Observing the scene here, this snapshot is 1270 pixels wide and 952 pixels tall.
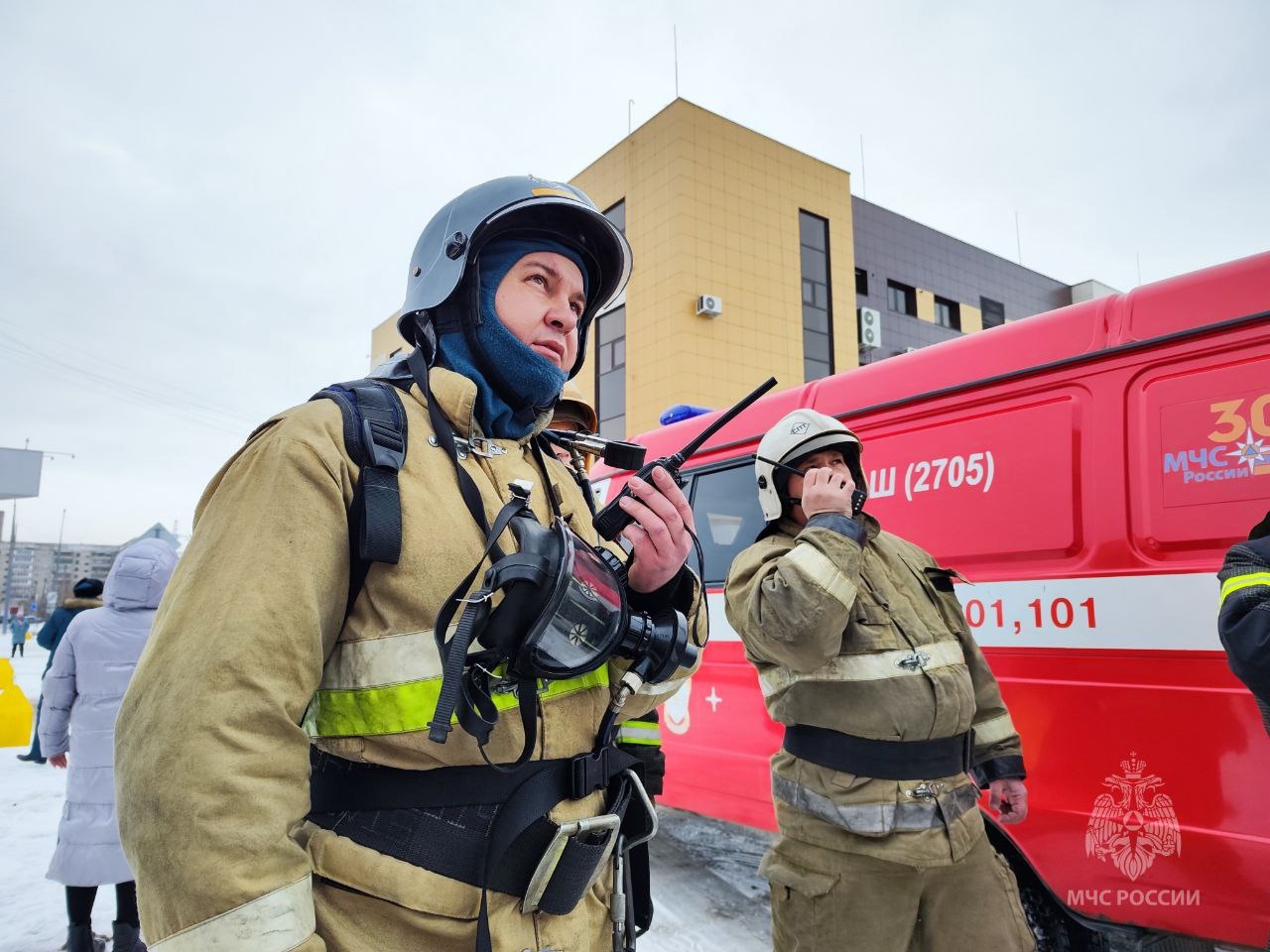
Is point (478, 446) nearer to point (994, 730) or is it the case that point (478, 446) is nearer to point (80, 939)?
point (994, 730)

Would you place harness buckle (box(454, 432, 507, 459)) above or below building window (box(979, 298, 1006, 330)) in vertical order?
below

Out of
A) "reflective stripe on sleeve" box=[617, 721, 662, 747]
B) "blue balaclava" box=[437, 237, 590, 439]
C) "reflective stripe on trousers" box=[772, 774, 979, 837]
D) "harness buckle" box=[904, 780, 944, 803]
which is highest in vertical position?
"blue balaclava" box=[437, 237, 590, 439]

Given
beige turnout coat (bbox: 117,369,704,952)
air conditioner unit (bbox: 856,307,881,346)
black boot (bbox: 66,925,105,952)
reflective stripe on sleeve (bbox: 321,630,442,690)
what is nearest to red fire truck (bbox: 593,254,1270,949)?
beige turnout coat (bbox: 117,369,704,952)

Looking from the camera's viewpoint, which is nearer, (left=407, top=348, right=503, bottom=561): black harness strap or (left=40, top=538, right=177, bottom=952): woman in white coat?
(left=407, top=348, right=503, bottom=561): black harness strap

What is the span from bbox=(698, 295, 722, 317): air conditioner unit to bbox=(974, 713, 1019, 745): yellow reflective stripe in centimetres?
1292

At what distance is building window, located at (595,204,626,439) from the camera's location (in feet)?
53.2

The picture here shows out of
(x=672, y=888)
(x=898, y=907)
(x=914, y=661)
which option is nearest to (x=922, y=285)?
(x=672, y=888)

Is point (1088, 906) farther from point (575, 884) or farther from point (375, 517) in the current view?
point (375, 517)

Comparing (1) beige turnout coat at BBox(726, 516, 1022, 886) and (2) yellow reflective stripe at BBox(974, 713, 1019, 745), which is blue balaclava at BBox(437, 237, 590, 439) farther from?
(2) yellow reflective stripe at BBox(974, 713, 1019, 745)

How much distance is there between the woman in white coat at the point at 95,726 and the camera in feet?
11.0

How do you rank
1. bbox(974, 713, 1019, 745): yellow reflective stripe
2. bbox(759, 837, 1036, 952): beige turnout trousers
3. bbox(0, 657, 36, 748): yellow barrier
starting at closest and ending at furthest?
bbox(759, 837, 1036, 952): beige turnout trousers → bbox(974, 713, 1019, 745): yellow reflective stripe → bbox(0, 657, 36, 748): yellow barrier

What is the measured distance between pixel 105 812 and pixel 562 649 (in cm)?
342

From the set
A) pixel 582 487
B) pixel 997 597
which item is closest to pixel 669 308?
pixel 997 597

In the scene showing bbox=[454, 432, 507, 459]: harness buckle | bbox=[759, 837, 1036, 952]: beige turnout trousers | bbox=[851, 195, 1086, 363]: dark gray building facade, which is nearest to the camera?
bbox=[454, 432, 507, 459]: harness buckle
